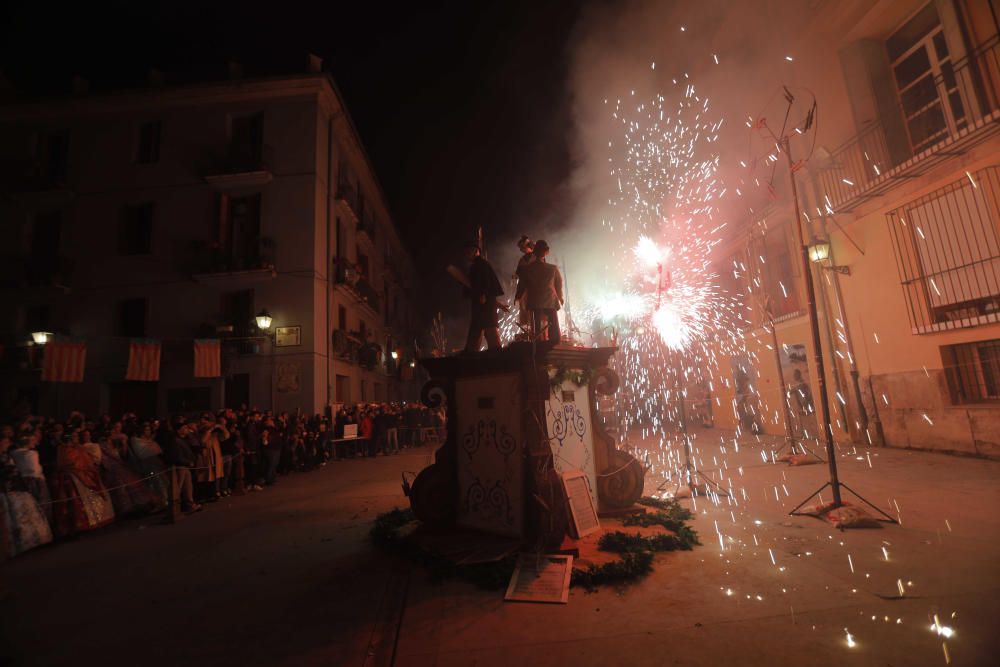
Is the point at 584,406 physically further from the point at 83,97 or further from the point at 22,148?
the point at 22,148

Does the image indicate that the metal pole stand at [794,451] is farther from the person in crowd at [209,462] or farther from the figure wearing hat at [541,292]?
the person in crowd at [209,462]

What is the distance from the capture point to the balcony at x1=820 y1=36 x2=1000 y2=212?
8258 millimetres

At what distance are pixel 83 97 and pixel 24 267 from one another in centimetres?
637

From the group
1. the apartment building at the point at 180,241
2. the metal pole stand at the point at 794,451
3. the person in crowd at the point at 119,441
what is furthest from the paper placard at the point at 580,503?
the apartment building at the point at 180,241

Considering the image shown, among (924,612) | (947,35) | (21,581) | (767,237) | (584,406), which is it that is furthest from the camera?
(767,237)

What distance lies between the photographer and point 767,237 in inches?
583

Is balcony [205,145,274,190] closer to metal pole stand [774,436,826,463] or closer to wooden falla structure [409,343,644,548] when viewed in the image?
wooden falla structure [409,343,644,548]

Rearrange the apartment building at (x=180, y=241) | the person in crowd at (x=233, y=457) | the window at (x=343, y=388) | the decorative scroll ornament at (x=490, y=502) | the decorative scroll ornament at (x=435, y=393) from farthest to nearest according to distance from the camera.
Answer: the window at (x=343, y=388), the apartment building at (x=180, y=241), the person in crowd at (x=233, y=457), the decorative scroll ornament at (x=435, y=393), the decorative scroll ornament at (x=490, y=502)

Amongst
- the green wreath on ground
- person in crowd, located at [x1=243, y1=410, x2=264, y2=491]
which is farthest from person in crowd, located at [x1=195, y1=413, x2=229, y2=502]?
the green wreath on ground

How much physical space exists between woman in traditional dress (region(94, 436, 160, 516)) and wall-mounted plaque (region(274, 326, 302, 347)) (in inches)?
255

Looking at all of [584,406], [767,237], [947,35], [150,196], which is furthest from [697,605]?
[150,196]

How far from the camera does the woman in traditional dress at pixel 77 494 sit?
6578 millimetres

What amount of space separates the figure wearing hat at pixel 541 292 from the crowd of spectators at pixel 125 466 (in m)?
1.63

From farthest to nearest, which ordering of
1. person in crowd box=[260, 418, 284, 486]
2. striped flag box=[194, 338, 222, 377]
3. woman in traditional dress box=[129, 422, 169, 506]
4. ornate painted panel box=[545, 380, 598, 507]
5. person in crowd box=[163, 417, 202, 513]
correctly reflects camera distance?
striped flag box=[194, 338, 222, 377], person in crowd box=[260, 418, 284, 486], woman in traditional dress box=[129, 422, 169, 506], person in crowd box=[163, 417, 202, 513], ornate painted panel box=[545, 380, 598, 507]
